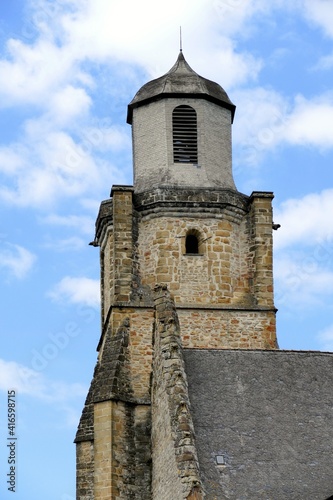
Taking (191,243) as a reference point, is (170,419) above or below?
below

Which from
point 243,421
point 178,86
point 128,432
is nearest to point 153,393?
point 128,432

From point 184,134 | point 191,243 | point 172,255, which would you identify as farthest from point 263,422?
point 184,134

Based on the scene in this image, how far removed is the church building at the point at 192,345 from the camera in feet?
81.7

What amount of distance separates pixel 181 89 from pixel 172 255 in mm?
4614

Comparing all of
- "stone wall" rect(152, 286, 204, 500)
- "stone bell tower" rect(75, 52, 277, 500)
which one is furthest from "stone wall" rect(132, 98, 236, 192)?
"stone wall" rect(152, 286, 204, 500)

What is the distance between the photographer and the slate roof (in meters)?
24.2

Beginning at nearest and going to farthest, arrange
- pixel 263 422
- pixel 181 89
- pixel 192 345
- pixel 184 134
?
pixel 263 422 < pixel 192 345 < pixel 184 134 < pixel 181 89

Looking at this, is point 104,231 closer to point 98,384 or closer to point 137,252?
point 137,252

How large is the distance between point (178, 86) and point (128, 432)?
31.4 ft

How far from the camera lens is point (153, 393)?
2845cm

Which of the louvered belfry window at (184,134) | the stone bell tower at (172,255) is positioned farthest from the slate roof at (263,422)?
the louvered belfry window at (184,134)

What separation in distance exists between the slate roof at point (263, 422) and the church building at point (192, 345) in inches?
1.2

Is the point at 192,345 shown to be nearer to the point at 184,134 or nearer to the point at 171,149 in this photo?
the point at 171,149

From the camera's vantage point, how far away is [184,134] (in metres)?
32.9
